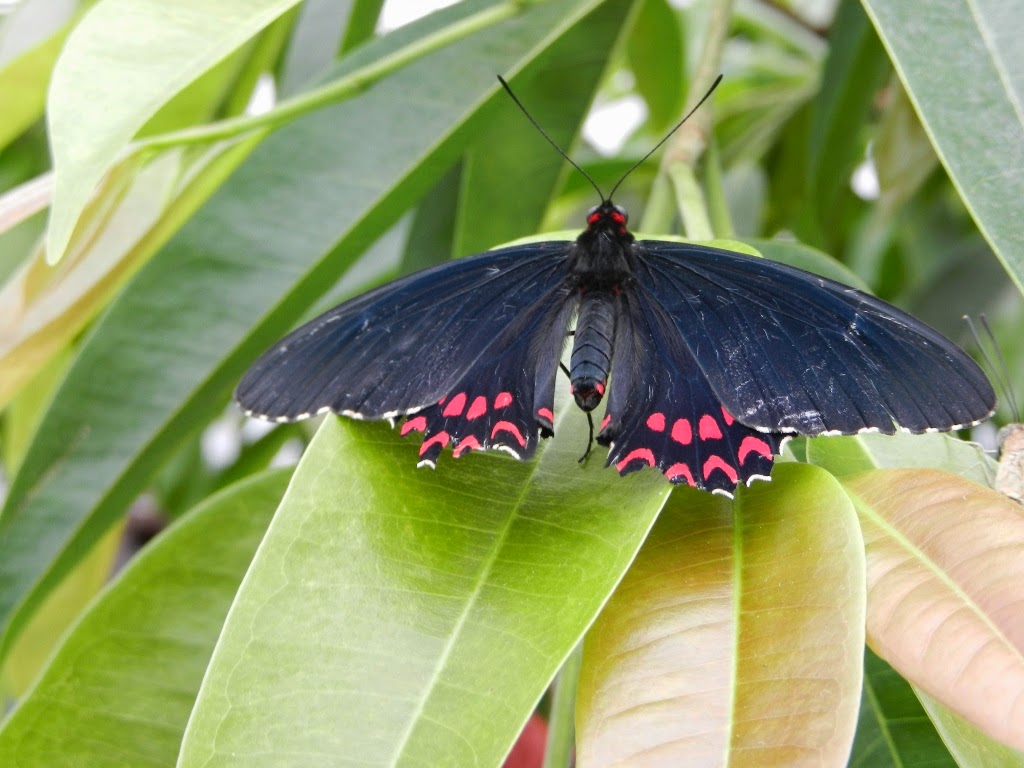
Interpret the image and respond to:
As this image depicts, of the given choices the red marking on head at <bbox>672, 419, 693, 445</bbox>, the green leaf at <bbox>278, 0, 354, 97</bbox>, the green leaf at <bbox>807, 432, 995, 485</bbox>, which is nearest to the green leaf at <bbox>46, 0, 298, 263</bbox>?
the red marking on head at <bbox>672, 419, 693, 445</bbox>

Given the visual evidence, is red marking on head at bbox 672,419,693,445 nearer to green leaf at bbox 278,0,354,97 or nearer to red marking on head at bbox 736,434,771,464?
red marking on head at bbox 736,434,771,464

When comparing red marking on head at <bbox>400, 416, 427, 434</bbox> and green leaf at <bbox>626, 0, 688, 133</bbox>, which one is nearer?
red marking on head at <bbox>400, 416, 427, 434</bbox>

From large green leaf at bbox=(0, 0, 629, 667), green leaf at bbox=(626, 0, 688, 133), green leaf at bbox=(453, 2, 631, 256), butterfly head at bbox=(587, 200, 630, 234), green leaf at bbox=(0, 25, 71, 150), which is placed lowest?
butterfly head at bbox=(587, 200, 630, 234)

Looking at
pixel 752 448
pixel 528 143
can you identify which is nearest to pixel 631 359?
pixel 752 448

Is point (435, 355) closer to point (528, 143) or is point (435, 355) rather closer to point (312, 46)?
point (528, 143)

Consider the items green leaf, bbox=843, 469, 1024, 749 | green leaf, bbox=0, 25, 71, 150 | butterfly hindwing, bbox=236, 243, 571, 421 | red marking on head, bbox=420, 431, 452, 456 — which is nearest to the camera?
green leaf, bbox=843, 469, 1024, 749

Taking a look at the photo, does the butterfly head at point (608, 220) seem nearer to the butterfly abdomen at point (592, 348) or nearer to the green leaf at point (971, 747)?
the butterfly abdomen at point (592, 348)
